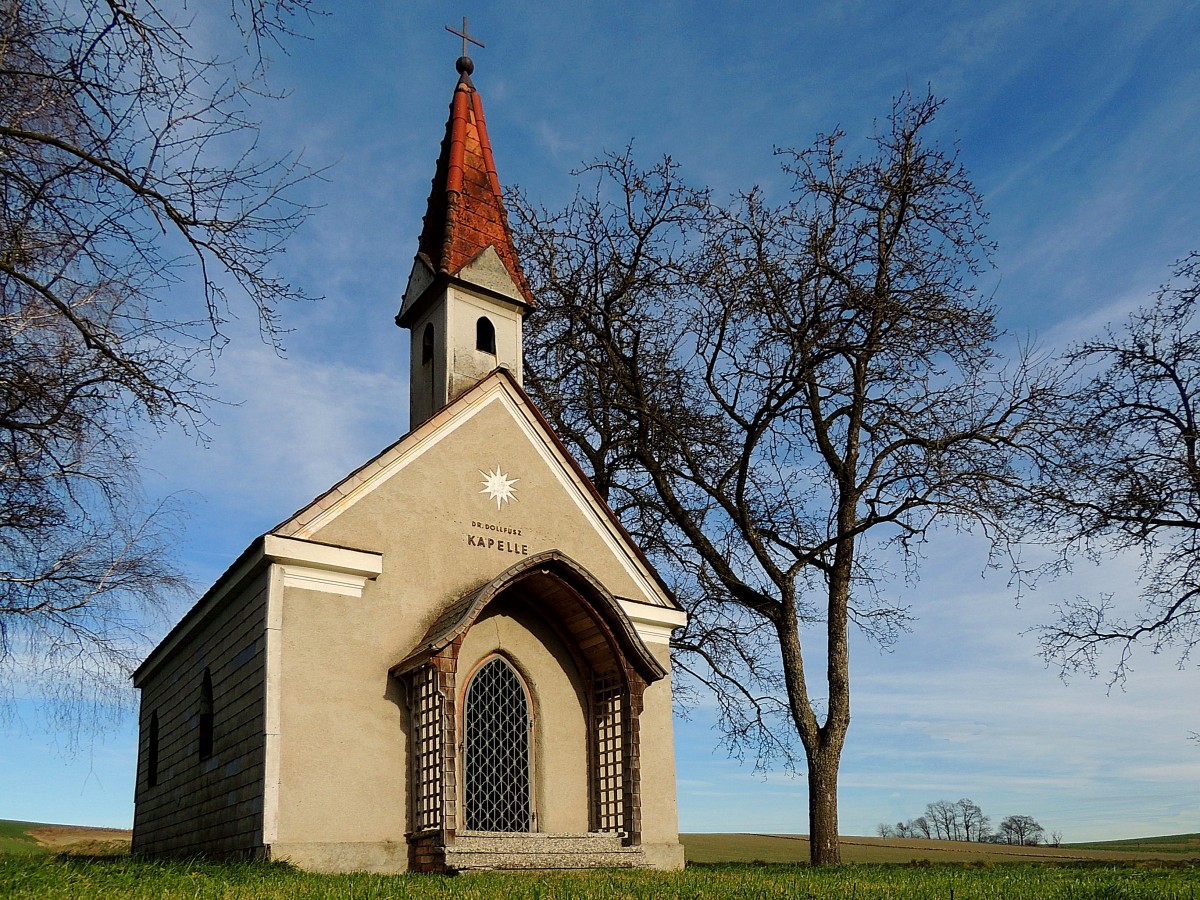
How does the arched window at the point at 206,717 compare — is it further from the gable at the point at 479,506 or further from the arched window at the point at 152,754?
the arched window at the point at 152,754

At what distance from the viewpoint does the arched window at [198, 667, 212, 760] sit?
16.0 metres

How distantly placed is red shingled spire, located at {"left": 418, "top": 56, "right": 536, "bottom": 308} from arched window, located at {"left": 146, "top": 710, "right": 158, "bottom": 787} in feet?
34.5

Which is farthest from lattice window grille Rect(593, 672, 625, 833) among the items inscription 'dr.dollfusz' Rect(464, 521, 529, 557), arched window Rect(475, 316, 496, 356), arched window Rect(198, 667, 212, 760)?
arched window Rect(475, 316, 496, 356)

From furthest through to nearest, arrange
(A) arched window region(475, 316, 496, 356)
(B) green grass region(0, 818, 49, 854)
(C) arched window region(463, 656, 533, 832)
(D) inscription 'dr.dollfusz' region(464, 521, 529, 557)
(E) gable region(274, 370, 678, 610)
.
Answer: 1. (B) green grass region(0, 818, 49, 854)
2. (A) arched window region(475, 316, 496, 356)
3. (D) inscription 'dr.dollfusz' region(464, 521, 529, 557)
4. (C) arched window region(463, 656, 533, 832)
5. (E) gable region(274, 370, 678, 610)

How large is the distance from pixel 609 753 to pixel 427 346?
8.23 m

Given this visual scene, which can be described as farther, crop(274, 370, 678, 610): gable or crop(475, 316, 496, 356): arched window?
crop(475, 316, 496, 356): arched window

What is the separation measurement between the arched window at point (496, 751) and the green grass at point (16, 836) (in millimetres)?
27512

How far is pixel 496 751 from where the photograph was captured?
1570cm

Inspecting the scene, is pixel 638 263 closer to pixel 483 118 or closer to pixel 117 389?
pixel 483 118

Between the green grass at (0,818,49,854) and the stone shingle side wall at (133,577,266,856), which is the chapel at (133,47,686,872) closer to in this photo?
the stone shingle side wall at (133,577,266,856)

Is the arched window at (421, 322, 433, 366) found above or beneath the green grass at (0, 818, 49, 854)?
above

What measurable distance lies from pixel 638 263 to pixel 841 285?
4750 mm

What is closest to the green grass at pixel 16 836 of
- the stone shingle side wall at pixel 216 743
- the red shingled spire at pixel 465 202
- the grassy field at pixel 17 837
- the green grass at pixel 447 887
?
the grassy field at pixel 17 837

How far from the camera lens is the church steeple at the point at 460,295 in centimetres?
1880
